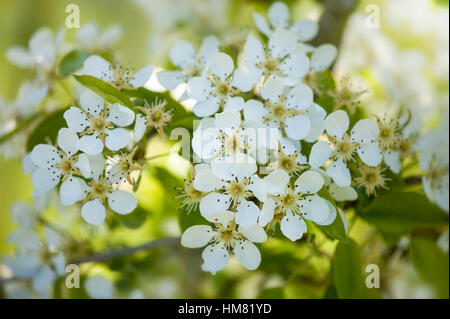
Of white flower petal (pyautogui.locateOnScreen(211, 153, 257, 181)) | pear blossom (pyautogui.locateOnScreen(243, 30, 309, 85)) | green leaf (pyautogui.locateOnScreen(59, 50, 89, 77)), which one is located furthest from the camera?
green leaf (pyautogui.locateOnScreen(59, 50, 89, 77))

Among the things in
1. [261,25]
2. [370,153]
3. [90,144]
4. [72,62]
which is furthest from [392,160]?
[72,62]

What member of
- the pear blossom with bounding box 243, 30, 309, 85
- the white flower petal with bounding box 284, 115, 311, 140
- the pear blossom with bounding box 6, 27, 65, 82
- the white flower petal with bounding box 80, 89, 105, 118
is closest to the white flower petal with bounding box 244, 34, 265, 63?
the pear blossom with bounding box 243, 30, 309, 85

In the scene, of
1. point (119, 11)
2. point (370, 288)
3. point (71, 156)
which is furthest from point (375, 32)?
point (119, 11)

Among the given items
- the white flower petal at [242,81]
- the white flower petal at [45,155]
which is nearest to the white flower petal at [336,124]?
the white flower petal at [242,81]

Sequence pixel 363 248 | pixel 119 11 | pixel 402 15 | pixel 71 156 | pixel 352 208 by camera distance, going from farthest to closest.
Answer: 1. pixel 119 11
2. pixel 402 15
3. pixel 363 248
4. pixel 352 208
5. pixel 71 156

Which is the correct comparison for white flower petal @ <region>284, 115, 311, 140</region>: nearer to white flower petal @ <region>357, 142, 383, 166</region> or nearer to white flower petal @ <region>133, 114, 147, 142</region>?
white flower petal @ <region>357, 142, 383, 166</region>
